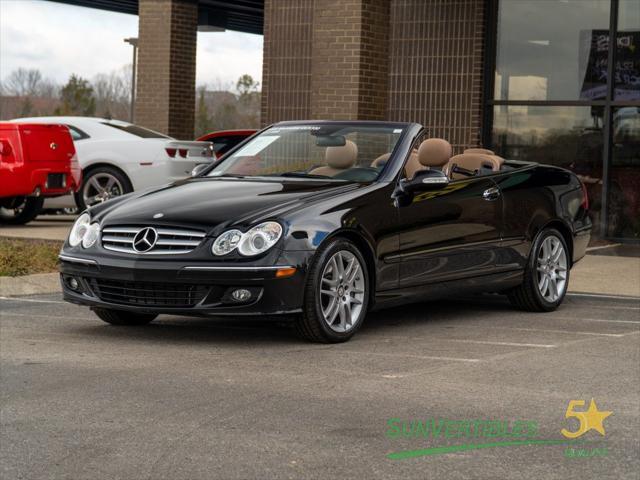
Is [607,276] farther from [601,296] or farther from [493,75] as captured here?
[493,75]

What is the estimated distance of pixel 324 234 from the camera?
830 cm

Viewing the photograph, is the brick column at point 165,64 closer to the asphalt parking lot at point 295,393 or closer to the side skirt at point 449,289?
the asphalt parking lot at point 295,393

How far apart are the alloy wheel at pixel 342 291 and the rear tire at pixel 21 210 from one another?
31.5 feet

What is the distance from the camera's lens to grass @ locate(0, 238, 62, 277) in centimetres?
1172

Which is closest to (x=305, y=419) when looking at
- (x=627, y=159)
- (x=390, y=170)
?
(x=390, y=170)

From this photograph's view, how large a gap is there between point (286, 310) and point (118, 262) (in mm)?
1118

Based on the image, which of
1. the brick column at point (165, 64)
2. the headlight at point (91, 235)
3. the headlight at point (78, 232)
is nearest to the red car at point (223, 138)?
the brick column at point (165, 64)

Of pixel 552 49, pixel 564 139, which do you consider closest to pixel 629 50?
pixel 552 49

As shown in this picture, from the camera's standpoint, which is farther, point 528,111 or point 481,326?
point 528,111

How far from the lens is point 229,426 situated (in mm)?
6145

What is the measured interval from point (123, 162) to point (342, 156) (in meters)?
9.12

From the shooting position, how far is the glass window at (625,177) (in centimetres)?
1706

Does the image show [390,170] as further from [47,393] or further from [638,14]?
[638,14]

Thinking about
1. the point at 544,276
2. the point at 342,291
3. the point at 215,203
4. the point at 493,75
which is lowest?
the point at 544,276
